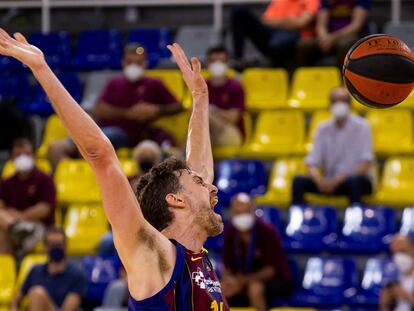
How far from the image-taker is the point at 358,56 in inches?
206

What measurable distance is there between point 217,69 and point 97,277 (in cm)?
226

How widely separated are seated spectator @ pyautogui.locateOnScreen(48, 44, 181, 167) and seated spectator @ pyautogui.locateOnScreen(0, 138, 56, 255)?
0.66 meters

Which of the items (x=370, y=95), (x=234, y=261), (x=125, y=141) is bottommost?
(x=234, y=261)

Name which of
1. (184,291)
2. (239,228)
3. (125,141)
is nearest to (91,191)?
(125,141)

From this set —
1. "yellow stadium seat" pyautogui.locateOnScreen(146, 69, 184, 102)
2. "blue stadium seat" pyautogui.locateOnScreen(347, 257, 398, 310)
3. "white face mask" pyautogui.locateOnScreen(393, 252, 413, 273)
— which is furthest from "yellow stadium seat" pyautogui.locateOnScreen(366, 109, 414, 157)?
"yellow stadium seat" pyautogui.locateOnScreen(146, 69, 184, 102)

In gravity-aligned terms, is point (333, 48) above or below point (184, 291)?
above

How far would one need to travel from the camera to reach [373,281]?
8516 millimetres

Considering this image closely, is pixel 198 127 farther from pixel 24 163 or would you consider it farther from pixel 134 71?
pixel 134 71

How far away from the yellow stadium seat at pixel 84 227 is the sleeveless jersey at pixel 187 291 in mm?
5456

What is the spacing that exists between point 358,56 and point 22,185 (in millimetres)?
5020

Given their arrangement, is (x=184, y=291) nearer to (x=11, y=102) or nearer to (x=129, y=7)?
(x=11, y=102)

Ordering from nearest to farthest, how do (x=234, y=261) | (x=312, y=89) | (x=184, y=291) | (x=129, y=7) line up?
(x=184, y=291) < (x=234, y=261) < (x=312, y=89) < (x=129, y=7)

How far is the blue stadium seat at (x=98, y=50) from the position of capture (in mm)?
11625

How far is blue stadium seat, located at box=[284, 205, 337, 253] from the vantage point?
893 cm
